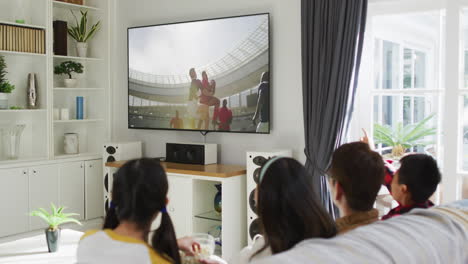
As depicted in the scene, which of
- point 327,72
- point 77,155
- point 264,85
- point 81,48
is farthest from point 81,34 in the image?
point 327,72

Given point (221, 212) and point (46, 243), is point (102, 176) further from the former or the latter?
point (46, 243)

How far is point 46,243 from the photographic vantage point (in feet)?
11.8

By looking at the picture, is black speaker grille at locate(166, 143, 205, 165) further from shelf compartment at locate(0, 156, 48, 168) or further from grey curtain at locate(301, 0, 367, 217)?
shelf compartment at locate(0, 156, 48, 168)

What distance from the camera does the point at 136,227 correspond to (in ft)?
5.99

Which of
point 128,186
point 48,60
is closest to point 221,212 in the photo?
point 48,60

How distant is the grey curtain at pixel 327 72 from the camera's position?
426cm

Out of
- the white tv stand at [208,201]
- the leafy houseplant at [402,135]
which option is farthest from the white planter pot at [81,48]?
the leafy houseplant at [402,135]

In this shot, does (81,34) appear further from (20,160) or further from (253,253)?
(253,253)

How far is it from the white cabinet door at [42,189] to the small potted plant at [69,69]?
90 centimetres

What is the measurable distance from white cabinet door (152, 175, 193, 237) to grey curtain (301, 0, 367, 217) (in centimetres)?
108

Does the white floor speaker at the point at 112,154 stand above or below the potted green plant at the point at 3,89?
below

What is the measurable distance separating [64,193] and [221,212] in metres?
1.84

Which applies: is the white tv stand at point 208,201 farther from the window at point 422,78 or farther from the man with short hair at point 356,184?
the man with short hair at point 356,184

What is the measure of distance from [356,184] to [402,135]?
7.76ft
